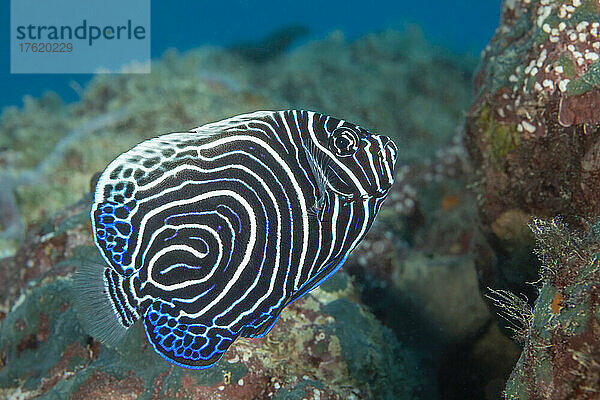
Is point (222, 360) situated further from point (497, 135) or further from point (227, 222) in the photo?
point (497, 135)

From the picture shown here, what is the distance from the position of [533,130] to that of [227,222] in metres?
2.15

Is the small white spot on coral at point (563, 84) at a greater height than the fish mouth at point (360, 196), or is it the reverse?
the small white spot on coral at point (563, 84)

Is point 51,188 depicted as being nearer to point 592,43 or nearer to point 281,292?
point 281,292

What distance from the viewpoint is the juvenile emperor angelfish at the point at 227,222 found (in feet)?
5.55

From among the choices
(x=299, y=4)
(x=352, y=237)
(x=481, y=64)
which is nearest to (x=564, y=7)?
(x=481, y=64)

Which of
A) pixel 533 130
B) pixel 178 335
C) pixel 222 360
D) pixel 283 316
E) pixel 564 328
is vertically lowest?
pixel 222 360

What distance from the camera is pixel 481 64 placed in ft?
12.1

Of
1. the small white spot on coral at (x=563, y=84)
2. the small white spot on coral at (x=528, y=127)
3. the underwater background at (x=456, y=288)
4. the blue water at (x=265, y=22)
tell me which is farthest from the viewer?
the blue water at (x=265, y=22)

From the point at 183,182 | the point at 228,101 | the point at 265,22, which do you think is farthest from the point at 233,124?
the point at 265,22

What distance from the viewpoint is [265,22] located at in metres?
29.0

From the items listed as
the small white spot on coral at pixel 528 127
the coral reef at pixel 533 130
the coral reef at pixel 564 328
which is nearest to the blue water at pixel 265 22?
the coral reef at pixel 533 130

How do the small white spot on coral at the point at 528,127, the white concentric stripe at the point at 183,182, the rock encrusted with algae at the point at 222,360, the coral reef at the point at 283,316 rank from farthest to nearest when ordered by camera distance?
the small white spot on coral at the point at 528,127 → the coral reef at the point at 283,316 → the rock encrusted with algae at the point at 222,360 → the white concentric stripe at the point at 183,182

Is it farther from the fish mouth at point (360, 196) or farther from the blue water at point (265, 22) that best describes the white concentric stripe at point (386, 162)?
the blue water at point (265, 22)

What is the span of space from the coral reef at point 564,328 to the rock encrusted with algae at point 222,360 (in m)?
1.07
